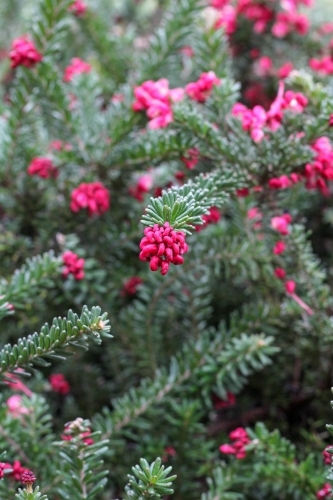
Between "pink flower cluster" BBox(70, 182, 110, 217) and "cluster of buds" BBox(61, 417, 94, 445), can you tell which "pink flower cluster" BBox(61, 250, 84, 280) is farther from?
"cluster of buds" BBox(61, 417, 94, 445)

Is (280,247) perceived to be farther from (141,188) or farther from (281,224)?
(141,188)

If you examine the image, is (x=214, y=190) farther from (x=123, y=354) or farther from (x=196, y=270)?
(x=123, y=354)

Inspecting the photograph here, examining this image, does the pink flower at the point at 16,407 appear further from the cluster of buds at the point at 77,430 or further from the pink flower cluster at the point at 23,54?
the pink flower cluster at the point at 23,54

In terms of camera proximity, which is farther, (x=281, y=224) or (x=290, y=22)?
(x=290, y=22)

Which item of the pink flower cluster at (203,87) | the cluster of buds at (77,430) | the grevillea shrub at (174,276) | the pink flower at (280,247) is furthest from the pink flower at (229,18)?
the cluster of buds at (77,430)

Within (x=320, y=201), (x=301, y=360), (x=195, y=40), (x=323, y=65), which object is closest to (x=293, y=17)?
(x=323, y=65)

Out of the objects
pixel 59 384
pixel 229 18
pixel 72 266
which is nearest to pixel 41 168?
pixel 72 266

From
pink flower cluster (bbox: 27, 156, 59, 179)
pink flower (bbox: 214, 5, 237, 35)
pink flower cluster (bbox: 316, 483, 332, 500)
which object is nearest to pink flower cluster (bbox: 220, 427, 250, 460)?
pink flower cluster (bbox: 316, 483, 332, 500)
